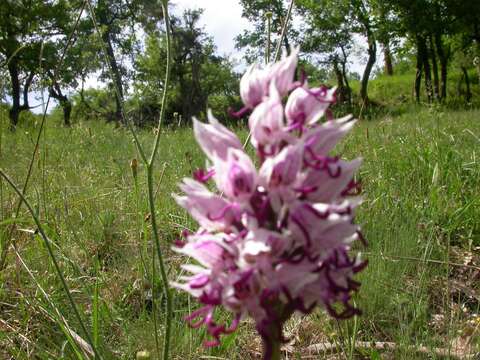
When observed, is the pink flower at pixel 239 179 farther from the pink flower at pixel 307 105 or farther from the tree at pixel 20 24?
the tree at pixel 20 24

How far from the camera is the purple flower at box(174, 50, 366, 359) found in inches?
36.7

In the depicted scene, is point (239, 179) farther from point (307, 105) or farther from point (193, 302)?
point (193, 302)

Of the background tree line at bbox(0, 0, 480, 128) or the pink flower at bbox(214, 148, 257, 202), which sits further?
the background tree line at bbox(0, 0, 480, 128)

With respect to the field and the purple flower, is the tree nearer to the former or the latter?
the field

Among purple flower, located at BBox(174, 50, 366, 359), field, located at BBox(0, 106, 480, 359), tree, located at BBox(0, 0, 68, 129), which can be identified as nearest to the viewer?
purple flower, located at BBox(174, 50, 366, 359)

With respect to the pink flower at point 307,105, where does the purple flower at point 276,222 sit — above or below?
below

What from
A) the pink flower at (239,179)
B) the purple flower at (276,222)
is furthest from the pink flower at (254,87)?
the pink flower at (239,179)

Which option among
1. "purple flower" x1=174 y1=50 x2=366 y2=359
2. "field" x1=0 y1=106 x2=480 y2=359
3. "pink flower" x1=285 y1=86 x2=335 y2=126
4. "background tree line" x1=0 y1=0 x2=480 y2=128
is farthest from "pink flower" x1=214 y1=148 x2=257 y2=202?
"background tree line" x1=0 y1=0 x2=480 y2=128

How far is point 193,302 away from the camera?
8.57 feet

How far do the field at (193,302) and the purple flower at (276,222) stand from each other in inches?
34.6

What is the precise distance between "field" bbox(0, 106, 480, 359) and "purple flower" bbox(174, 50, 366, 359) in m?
0.88

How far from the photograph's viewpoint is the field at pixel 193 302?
83.4 inches

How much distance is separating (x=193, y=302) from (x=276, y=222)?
69.8 inches

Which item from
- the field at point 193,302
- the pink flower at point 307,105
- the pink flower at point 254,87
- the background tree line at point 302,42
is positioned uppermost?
the background tree line at point 302,42
